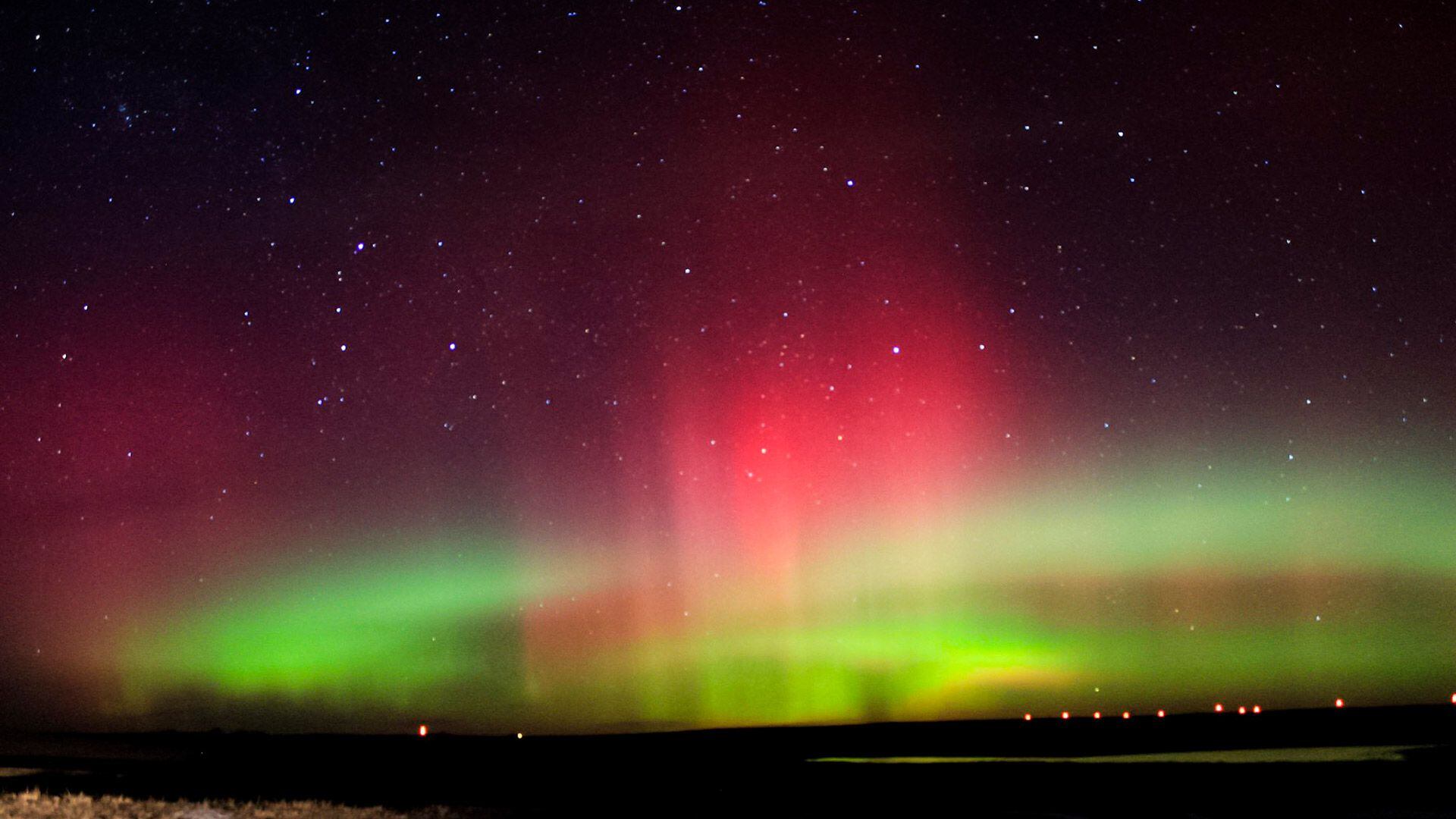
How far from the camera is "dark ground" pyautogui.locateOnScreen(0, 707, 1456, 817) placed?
47.1 ft

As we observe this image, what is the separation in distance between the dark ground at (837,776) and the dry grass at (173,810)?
1281 millimetres

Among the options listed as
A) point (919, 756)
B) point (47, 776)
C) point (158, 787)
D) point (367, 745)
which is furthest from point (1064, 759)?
point (367, 745)

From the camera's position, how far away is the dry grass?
13039mm

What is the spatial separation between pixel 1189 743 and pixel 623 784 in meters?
17.0

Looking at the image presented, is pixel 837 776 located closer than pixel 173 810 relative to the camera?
No

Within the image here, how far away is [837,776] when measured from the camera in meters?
19.2

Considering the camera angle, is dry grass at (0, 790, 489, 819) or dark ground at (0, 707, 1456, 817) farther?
dark ground at (0, 707, 1456, 817)

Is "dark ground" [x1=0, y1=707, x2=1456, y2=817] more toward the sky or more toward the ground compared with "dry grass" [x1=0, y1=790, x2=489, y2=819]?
more toward the ground

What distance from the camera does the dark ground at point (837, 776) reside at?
14.4 metres

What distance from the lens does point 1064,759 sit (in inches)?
879

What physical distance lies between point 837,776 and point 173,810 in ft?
35.0

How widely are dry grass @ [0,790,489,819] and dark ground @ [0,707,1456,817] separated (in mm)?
1281

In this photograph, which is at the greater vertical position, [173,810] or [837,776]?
[173,810]

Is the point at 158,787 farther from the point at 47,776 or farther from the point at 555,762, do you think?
the point at 555,762
